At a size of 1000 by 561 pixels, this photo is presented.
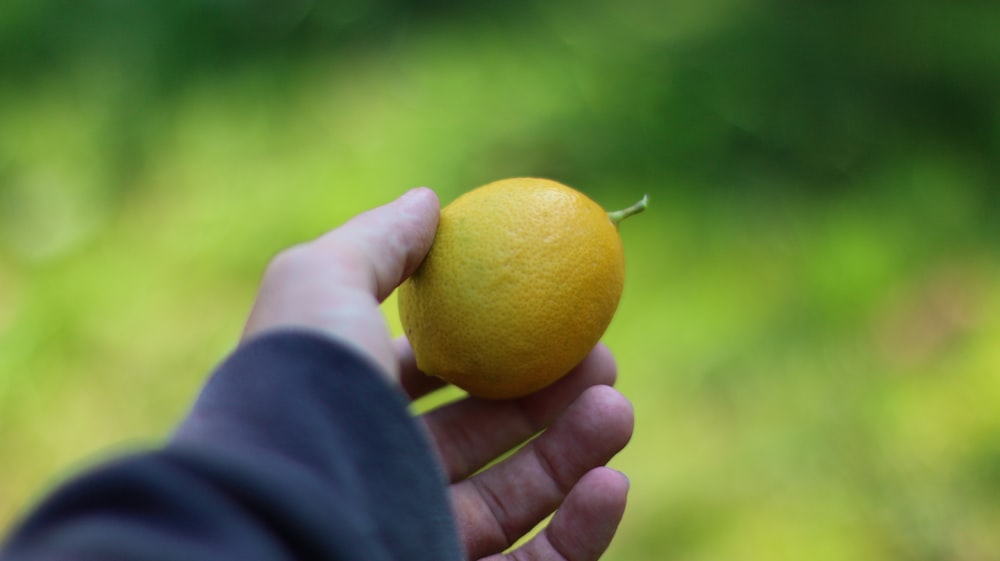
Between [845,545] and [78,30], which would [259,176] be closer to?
[78,30]

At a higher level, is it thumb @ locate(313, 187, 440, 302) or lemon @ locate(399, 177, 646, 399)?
thumb @ locate(313, 187, 440, 302)

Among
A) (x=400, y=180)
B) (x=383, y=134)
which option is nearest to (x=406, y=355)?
(x=400, y=180)

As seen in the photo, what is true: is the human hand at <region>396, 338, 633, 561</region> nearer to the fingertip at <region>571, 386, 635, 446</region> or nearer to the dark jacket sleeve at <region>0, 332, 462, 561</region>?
the fingertip at <region>571, 386, 635, 446</region>

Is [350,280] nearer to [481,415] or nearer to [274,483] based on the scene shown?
[274,483]

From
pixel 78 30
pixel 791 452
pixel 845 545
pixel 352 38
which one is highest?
pixel 78 30

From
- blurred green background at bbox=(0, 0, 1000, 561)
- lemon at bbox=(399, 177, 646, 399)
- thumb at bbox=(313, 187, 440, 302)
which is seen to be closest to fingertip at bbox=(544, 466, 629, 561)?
lemon at bbox=(399, 177, 646, 399)

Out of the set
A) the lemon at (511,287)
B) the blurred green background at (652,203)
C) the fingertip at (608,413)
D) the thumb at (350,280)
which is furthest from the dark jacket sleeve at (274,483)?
the blurred green background at (652,203)

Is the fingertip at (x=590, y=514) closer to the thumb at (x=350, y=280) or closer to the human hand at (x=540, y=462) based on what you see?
the human hand at (x=540, y=462)
